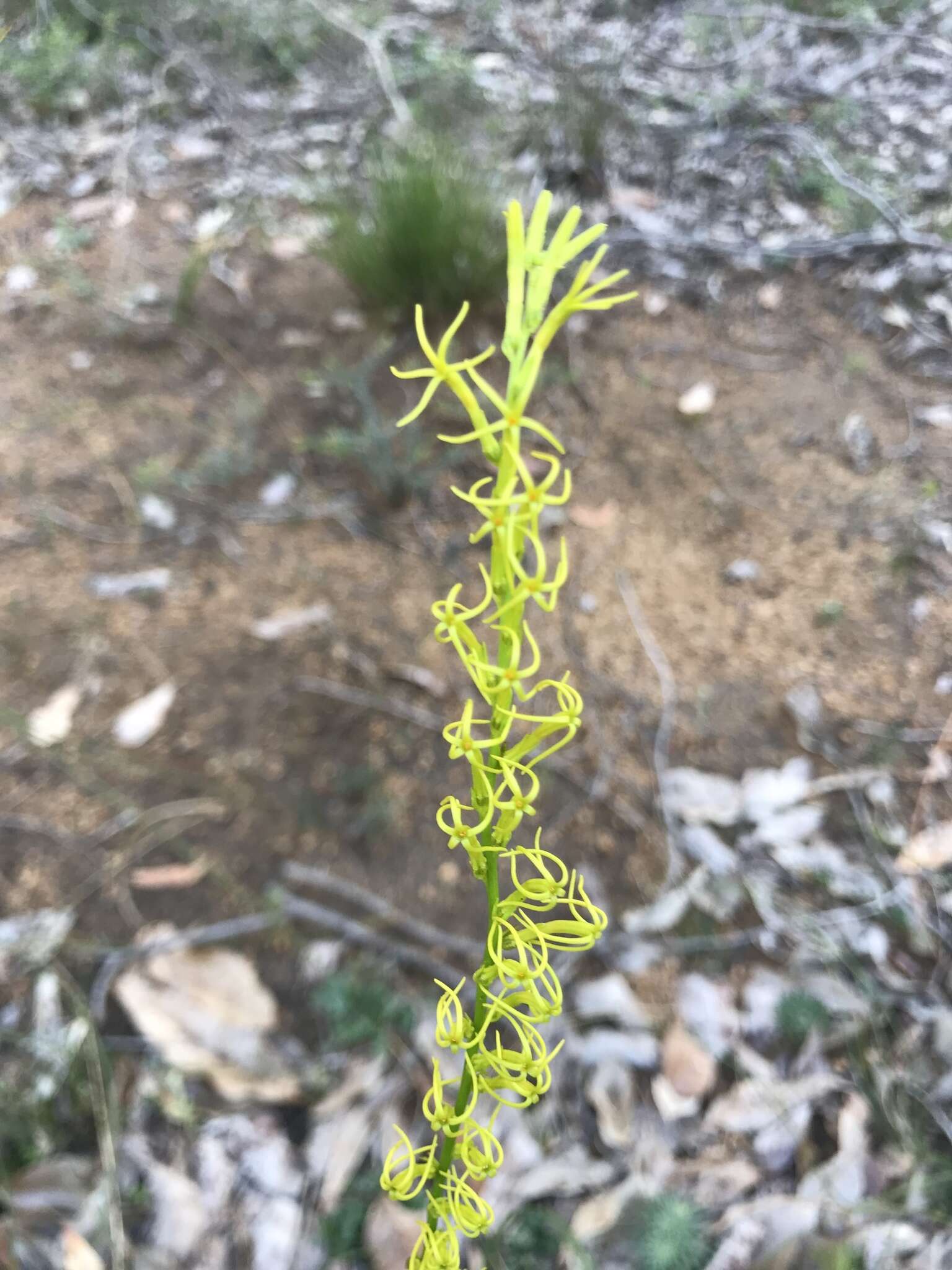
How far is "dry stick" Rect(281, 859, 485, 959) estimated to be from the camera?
1.33m

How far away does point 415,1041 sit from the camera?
1.25 meters

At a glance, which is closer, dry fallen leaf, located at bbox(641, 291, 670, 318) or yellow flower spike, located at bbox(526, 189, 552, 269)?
yellow flower spike, located at bbox(526, 189, 552, 269)

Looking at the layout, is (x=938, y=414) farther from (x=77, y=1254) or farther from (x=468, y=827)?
(x=77, y=1254)


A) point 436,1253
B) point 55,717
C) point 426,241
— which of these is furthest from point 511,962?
point 426,241

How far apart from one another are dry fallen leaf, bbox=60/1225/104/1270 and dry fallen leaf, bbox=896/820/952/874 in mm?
1393

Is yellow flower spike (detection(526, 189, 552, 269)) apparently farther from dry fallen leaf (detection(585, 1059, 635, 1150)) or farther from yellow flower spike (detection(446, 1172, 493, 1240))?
dry fallen leaf (detection(585, 1059, 635, 1150))

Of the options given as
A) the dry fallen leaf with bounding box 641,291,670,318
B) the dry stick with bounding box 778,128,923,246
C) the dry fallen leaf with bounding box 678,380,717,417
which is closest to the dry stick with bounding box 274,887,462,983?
the dry fallen leaf with bounding box 678,380,717,417

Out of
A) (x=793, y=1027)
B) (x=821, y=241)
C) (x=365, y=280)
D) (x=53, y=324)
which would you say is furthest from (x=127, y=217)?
(x=793, y=1027)

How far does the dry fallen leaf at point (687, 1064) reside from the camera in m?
1.21

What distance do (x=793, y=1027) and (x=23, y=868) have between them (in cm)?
136

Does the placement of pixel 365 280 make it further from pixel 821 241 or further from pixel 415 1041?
pixel 415 1041

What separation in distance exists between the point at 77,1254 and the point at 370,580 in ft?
4.26

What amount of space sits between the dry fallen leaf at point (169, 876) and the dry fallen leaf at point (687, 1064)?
84cm

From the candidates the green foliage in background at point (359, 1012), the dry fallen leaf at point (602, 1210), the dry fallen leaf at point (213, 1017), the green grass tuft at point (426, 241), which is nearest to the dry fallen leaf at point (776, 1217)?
the dry fallen leaf at point (602, 1210)
